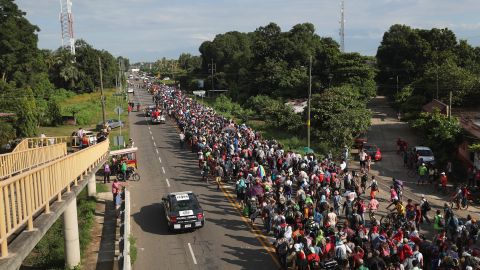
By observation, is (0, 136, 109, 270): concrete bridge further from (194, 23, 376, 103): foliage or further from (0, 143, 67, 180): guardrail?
(194, 23, 376, 103): foliage

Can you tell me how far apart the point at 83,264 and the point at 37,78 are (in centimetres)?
4970

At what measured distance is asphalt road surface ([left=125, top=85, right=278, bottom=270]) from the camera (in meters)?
15.3

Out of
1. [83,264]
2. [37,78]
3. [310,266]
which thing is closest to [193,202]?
[83,264]

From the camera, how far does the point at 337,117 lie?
120 ft

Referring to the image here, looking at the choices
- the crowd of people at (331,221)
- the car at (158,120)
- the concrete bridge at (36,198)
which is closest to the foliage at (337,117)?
the crowd of people at (331,221)

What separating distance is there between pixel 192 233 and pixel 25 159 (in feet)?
21.9

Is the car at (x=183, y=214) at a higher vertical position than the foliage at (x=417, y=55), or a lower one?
lower

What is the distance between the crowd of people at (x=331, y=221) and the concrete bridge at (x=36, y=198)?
6.75 m

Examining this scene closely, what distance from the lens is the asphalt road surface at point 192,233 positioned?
602 inches

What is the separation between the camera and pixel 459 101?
42.1m

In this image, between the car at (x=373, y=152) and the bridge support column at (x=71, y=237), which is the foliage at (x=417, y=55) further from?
the bridge support column at (x=71, y=237)

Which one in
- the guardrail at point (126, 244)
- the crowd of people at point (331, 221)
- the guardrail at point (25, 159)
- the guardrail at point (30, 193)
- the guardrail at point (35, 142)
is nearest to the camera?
the guardrail at point (30, 193)

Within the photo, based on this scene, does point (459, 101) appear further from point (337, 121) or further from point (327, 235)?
point (327, 235)

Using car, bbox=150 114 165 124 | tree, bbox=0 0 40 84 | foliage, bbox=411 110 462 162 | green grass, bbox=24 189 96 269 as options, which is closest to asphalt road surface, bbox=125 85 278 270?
green grass, bbox=24 189 96 269
